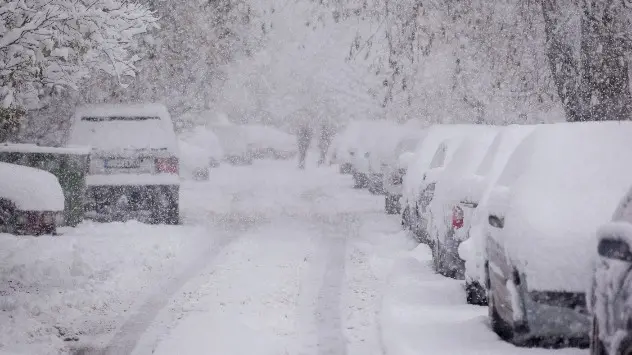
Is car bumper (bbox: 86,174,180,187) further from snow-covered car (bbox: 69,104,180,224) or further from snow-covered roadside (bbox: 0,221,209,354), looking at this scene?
snow-covered roadside (bbox: 0,221,209,354)

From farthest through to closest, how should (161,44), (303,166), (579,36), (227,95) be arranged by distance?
1. (227,95)
2. (303,166)
3. (161,44)
4. (579,36)

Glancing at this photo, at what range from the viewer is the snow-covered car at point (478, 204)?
8.48m

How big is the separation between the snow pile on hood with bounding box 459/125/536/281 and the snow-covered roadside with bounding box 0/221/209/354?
3565mm

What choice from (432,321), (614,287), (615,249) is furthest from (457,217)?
(615,249)

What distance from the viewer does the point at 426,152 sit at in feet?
48.1

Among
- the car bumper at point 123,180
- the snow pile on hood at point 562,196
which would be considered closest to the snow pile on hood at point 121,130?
the car bumper at point 123,180

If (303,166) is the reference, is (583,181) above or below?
above

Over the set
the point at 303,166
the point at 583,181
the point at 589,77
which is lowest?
the point at 303,166

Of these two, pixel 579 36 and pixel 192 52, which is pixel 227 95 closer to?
pixel 192 52

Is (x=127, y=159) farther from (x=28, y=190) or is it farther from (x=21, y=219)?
(x=21, y=219)

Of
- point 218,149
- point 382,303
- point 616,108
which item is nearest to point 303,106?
point 218,149

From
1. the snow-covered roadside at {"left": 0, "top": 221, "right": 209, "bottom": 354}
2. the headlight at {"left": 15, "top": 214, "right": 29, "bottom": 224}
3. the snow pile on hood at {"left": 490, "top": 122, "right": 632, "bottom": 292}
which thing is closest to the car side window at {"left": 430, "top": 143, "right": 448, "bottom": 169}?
the snow-covered roadside at {"left": 0, "top": 221, "right": 209, "bottom": 354}

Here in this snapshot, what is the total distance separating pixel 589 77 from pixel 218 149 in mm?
31081

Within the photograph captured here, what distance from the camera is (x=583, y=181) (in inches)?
278
